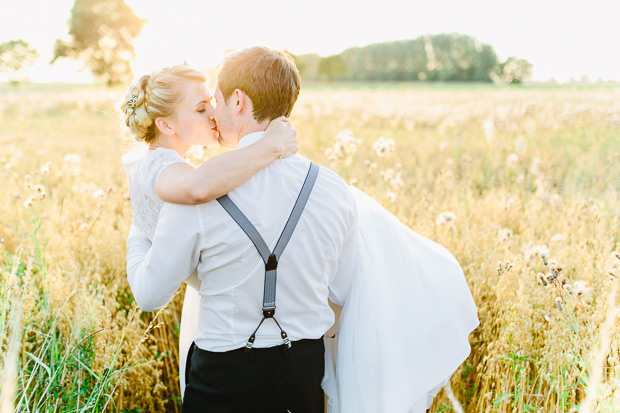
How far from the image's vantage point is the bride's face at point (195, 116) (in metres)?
2.00

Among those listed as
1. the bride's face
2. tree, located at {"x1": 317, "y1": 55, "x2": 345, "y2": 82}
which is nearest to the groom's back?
the bride's face

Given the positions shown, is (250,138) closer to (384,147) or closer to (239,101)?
(239,101)

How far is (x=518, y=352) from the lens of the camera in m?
2.32

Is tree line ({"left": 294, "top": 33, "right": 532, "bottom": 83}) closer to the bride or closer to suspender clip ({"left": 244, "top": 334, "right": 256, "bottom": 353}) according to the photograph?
the bride

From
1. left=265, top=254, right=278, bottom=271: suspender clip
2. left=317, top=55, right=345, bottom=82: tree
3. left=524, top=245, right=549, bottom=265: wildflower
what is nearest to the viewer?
left=265, top=254, right=278, bottom=271: suspender clip

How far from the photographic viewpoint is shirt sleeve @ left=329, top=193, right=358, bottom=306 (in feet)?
6.36

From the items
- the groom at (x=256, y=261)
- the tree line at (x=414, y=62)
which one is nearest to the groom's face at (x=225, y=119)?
the groom at (x=256, y=261)

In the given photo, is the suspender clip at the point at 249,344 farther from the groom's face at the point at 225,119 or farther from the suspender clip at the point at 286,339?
the groom's face at the point at 225,119

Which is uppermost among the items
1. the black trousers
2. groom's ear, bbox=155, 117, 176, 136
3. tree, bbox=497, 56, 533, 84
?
tree, bbox=497, 56, 533, 84

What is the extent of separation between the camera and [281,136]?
64.4 inches

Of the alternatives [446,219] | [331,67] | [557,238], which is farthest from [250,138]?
[331,67]

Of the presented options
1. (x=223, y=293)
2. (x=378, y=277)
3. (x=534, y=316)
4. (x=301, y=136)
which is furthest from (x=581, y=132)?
(x=223, y=293)

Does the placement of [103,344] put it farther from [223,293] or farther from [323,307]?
[323,307]

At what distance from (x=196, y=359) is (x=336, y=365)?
610 millimetres
